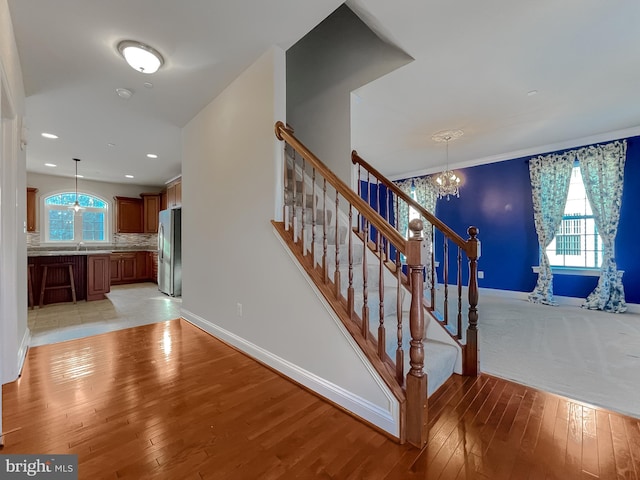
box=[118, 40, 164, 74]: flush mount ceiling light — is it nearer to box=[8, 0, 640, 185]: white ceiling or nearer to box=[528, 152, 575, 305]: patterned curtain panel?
box=[8, 0, 640, 185]: white ceiling

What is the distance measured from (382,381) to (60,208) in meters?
8.45

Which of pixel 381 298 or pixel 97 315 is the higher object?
pixel 381 298

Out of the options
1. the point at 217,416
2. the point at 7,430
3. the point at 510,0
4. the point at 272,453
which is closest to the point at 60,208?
the point at 7,430

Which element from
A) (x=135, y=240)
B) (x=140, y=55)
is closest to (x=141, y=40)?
(x=140, y=55)

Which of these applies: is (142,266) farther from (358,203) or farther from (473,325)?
(473,325)

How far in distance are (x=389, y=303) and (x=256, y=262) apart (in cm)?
121

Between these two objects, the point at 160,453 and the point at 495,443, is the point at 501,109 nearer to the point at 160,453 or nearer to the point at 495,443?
the point at 495,443

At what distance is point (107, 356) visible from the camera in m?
2.55

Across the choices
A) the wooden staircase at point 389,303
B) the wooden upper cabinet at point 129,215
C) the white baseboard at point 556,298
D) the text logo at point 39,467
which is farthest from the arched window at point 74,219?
the white baseboard at point 556,298

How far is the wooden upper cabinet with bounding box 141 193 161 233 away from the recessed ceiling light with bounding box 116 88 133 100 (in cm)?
520

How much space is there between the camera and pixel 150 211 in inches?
299

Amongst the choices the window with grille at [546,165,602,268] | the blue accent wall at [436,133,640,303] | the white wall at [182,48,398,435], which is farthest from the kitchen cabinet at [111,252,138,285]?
the window with grille at [546,165,602,268]

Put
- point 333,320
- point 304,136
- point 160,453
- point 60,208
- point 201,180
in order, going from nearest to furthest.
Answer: point 160,453 → point 333,320 → point 201,180 → point 304,136 → point 60,208

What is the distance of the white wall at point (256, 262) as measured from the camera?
1.82m
